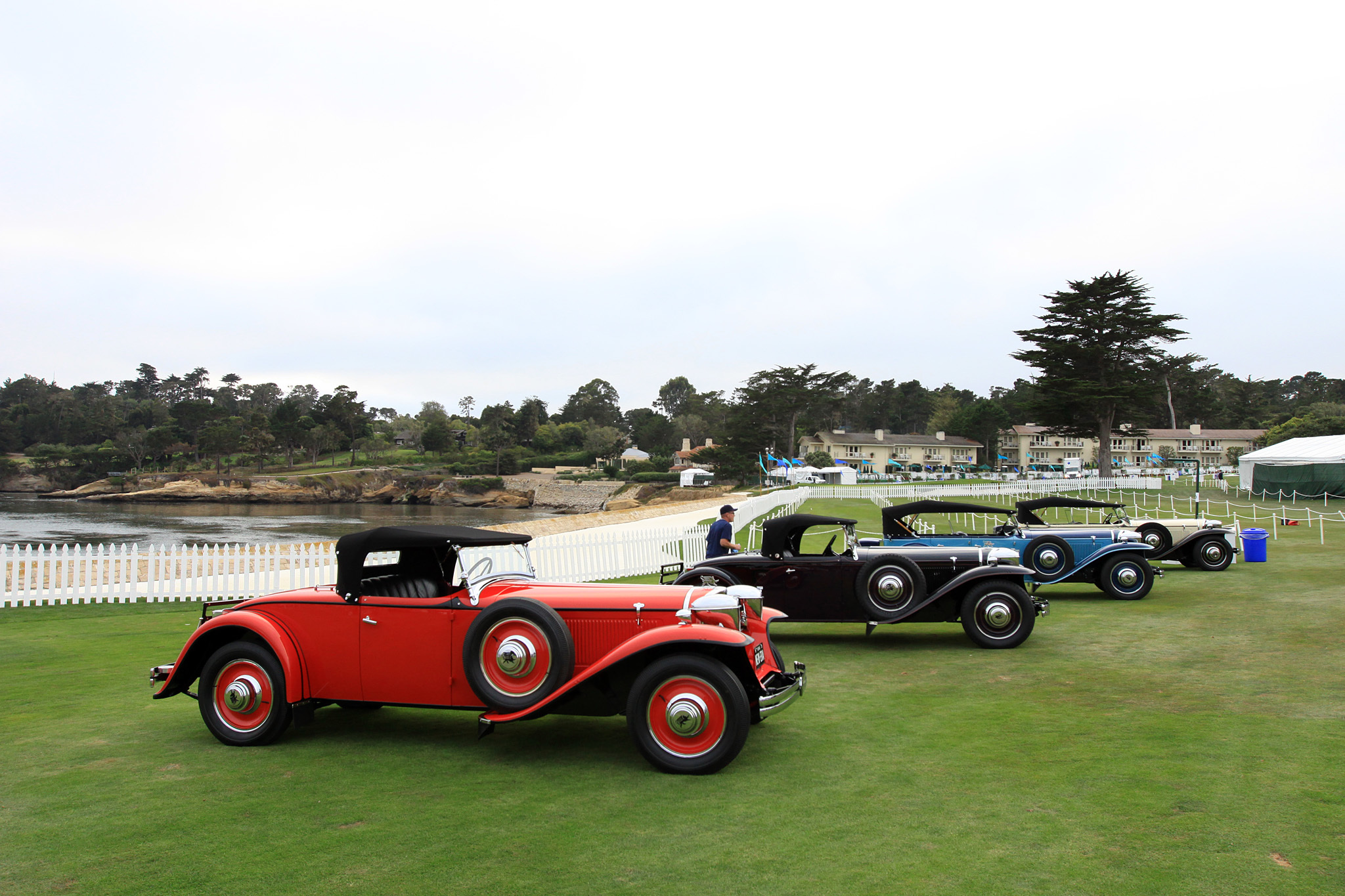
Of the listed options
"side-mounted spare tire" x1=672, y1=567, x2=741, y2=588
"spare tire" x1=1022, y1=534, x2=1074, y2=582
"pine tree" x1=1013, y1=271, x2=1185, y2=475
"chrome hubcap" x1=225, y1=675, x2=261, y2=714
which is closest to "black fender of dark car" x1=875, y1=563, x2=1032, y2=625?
"side-mounted spare tire" x1=672, y1=567, x2=741, y2=588

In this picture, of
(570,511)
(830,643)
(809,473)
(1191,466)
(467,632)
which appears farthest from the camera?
(570,511)

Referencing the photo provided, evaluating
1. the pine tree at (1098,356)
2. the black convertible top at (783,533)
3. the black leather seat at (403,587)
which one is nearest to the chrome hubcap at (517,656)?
the black leather seat at (403,587)

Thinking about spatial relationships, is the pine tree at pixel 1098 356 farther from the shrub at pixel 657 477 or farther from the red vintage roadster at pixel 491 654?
the red vintage roadster at pixel 491 654

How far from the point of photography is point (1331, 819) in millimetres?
4078

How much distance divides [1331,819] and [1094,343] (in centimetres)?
5969

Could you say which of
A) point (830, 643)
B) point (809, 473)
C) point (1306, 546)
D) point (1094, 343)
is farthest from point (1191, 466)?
point (830, 643)

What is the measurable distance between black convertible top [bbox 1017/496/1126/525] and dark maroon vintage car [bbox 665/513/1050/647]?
3.35 m

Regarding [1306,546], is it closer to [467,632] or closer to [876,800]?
[876,800]

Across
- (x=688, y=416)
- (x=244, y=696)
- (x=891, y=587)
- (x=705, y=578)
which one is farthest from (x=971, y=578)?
(x=688, y=416)

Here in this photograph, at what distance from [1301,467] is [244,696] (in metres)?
46.9

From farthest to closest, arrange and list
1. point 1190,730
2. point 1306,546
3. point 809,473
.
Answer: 1. point 809,473
2. point 1306,546
3. point 1190,730

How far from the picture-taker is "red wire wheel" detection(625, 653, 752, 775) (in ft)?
16.3

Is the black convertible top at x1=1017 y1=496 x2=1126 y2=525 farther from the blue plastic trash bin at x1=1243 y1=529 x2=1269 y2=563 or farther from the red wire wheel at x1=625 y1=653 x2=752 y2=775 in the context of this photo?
the red wire wheel at x1=625 y1=653 x2=752 y2=775

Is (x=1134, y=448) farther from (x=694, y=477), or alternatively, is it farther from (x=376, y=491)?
(x=376, y=491)
